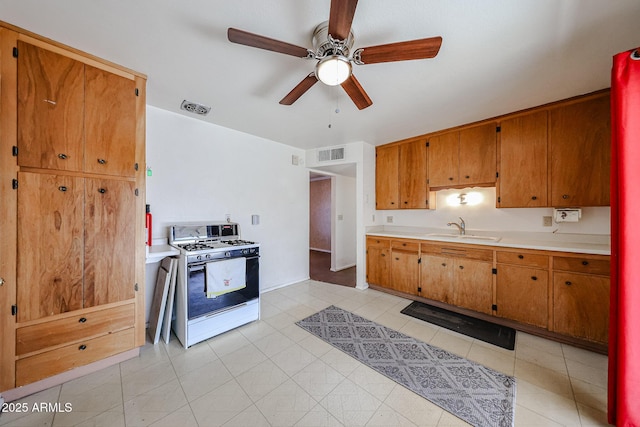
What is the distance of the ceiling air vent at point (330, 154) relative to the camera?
3.99m

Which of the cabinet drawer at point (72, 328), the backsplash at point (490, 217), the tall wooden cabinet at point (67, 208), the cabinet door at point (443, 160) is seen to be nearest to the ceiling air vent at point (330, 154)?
the backsplash at point (490, 217)

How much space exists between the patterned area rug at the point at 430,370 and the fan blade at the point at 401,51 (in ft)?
7.52

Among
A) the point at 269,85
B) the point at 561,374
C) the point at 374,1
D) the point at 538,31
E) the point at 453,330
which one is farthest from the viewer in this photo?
the point at 453,330

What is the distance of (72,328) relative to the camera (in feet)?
5.75

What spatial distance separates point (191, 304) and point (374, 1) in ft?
9.04

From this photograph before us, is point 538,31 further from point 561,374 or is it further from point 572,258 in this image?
point 561,374

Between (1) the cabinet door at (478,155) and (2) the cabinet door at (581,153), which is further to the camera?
(1) the cabinet door at (478,155)

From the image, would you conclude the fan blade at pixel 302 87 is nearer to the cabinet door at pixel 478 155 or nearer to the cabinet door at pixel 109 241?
the cabinet door at pixel 109 241

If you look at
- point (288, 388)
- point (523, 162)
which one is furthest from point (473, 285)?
point (288, 388)

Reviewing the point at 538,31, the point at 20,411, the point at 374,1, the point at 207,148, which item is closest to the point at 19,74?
the point at 207,148

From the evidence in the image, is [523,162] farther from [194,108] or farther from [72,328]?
[72,328]

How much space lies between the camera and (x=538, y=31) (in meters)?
1.49

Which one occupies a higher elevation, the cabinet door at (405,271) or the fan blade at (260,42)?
the fan blade at (260,42)

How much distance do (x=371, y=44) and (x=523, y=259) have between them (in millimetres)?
2652
